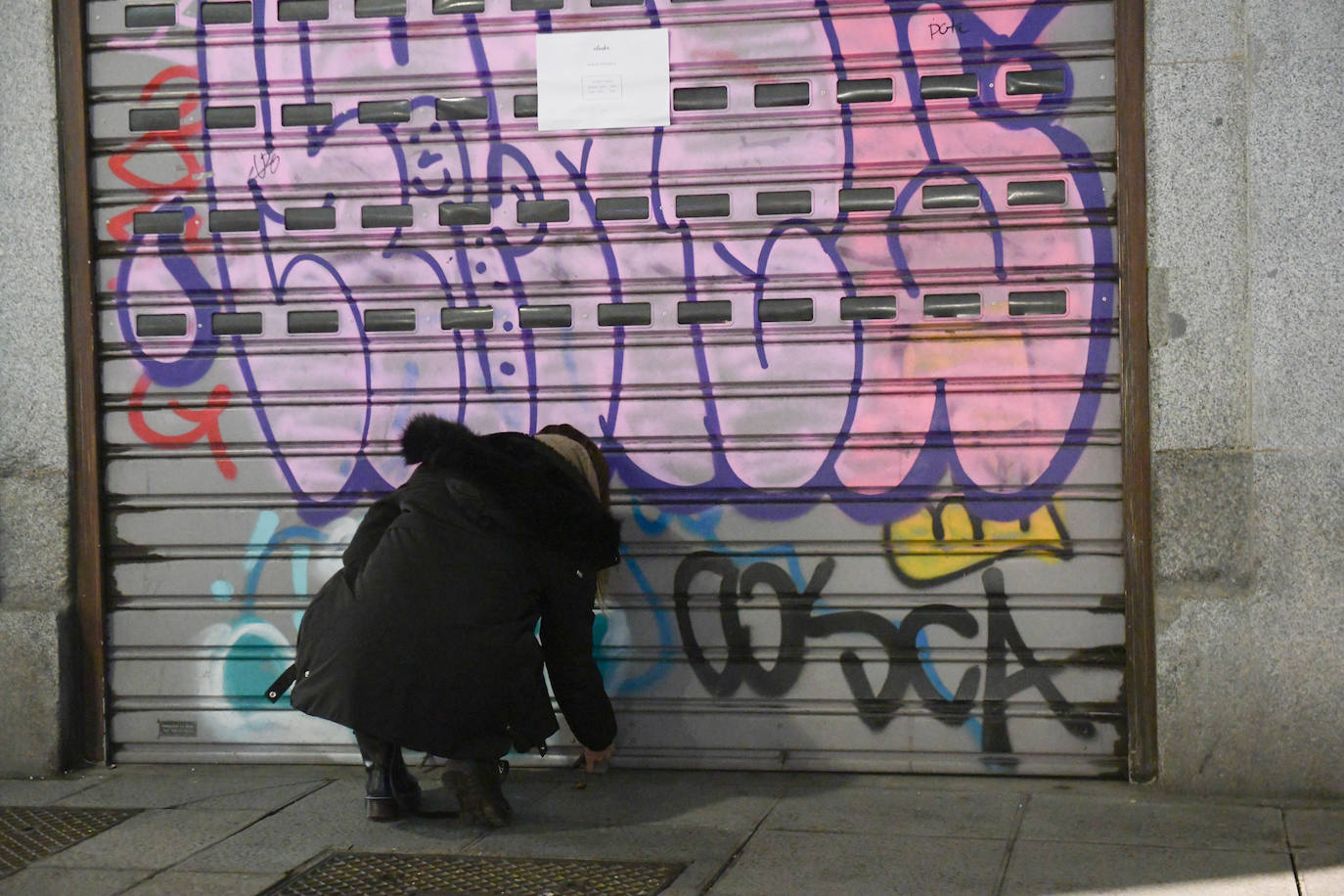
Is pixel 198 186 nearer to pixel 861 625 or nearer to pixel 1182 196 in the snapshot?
pixel 861 625

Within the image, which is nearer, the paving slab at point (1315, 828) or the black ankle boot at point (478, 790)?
the paving slab at point (1315, 828)

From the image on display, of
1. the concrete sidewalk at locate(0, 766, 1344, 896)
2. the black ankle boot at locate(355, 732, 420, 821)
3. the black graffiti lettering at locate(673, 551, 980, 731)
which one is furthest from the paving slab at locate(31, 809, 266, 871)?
the black graffiti lettering at locate(673, 551, 980, 731)

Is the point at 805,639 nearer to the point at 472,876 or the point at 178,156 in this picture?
the point at 472,876

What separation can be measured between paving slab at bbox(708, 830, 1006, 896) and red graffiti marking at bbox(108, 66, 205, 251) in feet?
11.2

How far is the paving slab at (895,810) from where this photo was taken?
485 centimetres

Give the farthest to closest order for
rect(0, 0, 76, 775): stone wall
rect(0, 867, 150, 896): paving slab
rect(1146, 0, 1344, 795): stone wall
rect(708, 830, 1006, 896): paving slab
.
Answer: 1. rect(0, 0, 76, 775): stone wall
2. rect(1146, 0, 1344, 795): stone wall
3. rect(0, 867, 150, 896): paving slab
4. rect(708, 830, 1006, 896): paving slab

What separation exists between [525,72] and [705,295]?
3.81 ft

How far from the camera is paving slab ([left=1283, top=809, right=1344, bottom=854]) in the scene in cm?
459

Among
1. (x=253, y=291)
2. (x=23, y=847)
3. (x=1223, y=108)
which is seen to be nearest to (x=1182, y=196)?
(x=1223, y=108)

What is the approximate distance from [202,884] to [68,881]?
451mm

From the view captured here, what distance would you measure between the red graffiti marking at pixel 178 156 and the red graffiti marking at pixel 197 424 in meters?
0.63

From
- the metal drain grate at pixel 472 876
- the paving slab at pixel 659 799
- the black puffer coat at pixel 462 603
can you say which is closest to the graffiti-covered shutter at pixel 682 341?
the paving slab at pixel 659 799

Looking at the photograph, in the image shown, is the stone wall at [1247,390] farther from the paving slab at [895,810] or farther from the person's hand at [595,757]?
the person's hand at [595,757]

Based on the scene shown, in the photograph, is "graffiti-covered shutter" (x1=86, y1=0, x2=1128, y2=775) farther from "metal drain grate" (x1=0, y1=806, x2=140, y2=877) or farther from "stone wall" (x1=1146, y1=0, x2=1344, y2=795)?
"metal drain grate" (x1=0, y1=806, x2=140, y2=877)
